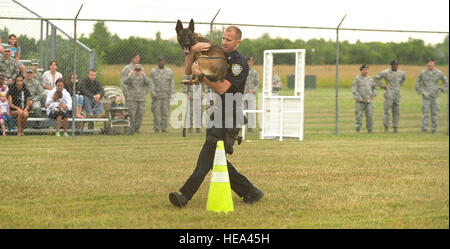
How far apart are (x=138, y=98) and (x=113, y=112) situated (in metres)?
0.92

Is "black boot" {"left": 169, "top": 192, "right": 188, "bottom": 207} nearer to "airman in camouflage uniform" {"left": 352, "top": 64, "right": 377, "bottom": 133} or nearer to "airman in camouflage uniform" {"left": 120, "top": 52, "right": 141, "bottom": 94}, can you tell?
"airman in camouflage uniform" {"left": 120, "top": 52, "right": 141, "bottom": 94}

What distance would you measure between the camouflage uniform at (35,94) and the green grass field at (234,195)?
96 cm

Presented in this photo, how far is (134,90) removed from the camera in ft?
59.9

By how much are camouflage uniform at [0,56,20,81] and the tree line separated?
3.38 ft

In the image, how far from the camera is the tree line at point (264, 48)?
59.8 feet

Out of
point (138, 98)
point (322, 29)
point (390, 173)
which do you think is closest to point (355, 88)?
point (322, 29)

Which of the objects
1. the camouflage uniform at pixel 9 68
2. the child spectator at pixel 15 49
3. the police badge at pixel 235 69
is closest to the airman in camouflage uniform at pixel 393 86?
the child spectator at pixel 15 49

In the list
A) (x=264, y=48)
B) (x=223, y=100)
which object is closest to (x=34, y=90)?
(x=264, y=48)

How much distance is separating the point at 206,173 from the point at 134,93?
10.9 meters

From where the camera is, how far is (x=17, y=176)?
32.4 ft

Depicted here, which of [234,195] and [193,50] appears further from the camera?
[234,195]

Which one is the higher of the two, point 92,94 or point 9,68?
point 9,68

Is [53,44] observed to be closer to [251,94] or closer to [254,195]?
[251,94]

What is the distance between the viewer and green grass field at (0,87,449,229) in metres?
6.94
